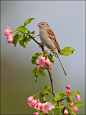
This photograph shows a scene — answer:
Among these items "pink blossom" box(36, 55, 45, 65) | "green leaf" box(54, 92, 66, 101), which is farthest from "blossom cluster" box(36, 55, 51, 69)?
"green leaf" box(54, 92, 66, 101)

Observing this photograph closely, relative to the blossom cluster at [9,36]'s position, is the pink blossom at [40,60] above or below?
below

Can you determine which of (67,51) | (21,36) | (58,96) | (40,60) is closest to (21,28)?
(21,36)

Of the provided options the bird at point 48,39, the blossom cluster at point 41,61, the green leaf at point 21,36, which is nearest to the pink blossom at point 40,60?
the blossom cluster at point 41,61

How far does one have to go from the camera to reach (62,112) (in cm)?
144

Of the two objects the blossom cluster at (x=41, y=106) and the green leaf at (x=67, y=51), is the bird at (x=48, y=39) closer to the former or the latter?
the green leaf at (x=67, y=51)

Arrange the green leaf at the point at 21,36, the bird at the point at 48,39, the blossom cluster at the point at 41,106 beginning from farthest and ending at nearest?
the bird at the point at 48,39 → the green leaf at the point at 21,36 → the blossom cluster at the point at 41,106

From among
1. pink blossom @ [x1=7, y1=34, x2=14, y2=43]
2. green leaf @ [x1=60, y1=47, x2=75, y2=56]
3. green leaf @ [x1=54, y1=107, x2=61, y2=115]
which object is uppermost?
pink blossom @ [x1=7, y1=34, x2=14, y2=43]

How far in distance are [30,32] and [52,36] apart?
0.76 m

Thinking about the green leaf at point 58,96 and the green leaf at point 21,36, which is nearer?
the green leaf at point 58,96

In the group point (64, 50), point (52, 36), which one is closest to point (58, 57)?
point (64, 50)

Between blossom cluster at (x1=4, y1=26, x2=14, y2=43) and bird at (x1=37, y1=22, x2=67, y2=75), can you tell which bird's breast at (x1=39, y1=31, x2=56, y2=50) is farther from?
blossom cluster at (x1=4, y1=26, x2=14, y2=43)

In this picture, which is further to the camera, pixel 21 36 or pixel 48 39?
pixel 48 39

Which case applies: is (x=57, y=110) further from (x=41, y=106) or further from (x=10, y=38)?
(x=10, y=38)

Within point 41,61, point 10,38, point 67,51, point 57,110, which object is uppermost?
point 10,38
